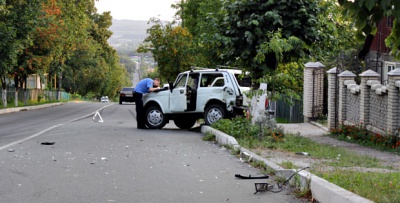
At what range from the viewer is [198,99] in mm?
20188

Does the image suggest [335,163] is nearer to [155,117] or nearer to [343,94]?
[343,94]

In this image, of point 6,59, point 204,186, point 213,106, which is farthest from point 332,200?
point 6,59

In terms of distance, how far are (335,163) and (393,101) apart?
4.85 meters

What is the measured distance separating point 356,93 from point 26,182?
39.1 feet

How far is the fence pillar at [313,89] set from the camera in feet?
79.9

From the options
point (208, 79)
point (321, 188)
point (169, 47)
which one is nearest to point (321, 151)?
point (321, 188)

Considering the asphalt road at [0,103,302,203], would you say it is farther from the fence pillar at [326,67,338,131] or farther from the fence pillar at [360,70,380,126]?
the fence pillar at [326,67,338,131]

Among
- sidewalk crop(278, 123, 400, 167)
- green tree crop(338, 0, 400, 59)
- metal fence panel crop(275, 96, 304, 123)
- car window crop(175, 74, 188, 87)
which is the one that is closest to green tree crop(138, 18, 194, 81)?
metal fence panel crop(275, 96, 304, 123)

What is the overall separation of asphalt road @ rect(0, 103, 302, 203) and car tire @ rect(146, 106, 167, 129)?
16.0 ft

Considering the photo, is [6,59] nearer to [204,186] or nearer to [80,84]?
[204,186]

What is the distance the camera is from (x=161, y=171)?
10.2 meters

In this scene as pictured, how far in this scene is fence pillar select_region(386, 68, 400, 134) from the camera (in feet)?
48.4

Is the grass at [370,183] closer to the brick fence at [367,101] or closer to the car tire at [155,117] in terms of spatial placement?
the brick fence at [367,101]

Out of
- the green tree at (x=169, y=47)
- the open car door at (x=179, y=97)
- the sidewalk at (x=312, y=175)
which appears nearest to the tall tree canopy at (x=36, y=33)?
the green tree at (x=169, y=47)
